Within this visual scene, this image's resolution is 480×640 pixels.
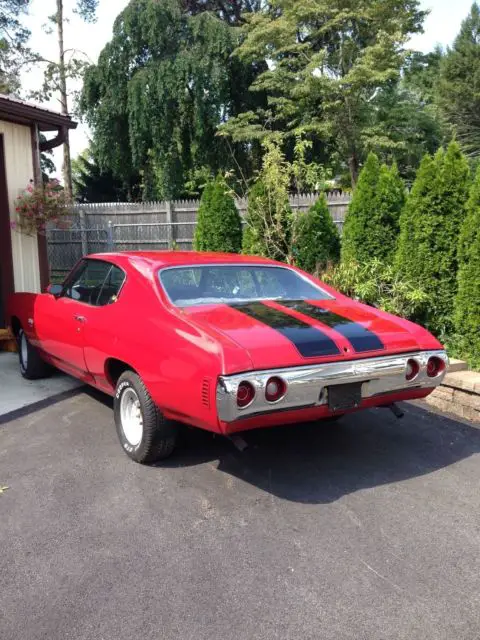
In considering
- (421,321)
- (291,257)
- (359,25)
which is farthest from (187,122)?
(421,321)

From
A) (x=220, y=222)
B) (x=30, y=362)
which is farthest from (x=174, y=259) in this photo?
(x=220, y=222)

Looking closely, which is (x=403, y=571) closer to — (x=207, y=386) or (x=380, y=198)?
(x=207, y=386)

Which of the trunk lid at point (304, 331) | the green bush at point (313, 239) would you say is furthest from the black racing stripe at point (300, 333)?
the green bush at point (313, 239)

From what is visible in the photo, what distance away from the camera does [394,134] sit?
24219mm

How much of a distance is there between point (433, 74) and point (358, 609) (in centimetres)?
4448

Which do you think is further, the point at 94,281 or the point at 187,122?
the point at 187,122

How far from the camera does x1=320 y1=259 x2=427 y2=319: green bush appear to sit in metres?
6.78

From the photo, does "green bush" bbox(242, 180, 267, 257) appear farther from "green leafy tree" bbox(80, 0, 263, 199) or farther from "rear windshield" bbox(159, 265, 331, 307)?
"green leafy tree" bbox(80, 0, 263, 199)

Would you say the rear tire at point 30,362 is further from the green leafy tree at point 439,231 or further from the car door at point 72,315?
the green leafy tree at point 439,231

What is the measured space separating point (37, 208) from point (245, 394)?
6.01 meters

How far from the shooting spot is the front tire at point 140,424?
3869 millimetres

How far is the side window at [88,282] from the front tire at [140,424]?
0.99 meters


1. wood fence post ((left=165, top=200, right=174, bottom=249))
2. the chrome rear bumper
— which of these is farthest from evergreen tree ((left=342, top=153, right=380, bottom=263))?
wood fence post ((left=165, top=200, right=174, bottom=249))

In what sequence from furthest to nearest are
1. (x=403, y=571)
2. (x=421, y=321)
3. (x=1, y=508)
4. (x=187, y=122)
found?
(x=187, y=122), (x=421, y=321), (x=1, y=508), (x=403, y=571)
